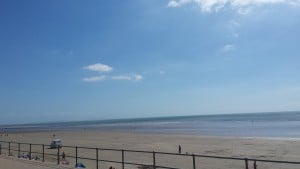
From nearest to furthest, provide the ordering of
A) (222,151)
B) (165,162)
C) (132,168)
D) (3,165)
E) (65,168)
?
(65,168) → (3,165) → (132,168) → (165,162) → (222,151)

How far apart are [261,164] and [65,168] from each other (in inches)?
554

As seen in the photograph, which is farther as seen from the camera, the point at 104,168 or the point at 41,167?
the point at 104,168

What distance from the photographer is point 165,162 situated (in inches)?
913

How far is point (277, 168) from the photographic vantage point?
818 inches

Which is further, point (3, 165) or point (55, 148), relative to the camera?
point (55, 148)

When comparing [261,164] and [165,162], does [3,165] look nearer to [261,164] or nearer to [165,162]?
[165,162]

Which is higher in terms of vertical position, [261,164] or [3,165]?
[3,165]

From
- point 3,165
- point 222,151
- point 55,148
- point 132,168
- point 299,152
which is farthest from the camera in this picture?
point 55,148

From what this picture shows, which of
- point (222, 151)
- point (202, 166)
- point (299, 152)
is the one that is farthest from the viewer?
point (222, 151)

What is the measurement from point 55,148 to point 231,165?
71.6 feet

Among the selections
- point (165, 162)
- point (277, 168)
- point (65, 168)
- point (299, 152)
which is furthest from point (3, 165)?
point (299, 152)

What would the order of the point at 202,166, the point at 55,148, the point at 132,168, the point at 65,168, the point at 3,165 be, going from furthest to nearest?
the point at 55,148
the point at 202,166
the point at 132,168
the point at 3,165
the point at 65,168

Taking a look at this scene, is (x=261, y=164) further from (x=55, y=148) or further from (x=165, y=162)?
(x=55, y=148)

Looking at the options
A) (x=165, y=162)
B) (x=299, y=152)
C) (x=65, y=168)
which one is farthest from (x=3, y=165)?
(x=299, y=152)
